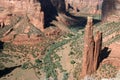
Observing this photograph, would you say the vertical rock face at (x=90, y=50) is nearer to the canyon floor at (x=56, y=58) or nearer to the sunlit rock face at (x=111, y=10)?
the canyon floor at (x=56, y=58)

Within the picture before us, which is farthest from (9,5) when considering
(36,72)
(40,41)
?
(36,72)

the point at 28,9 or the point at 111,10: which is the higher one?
the point at 28,9

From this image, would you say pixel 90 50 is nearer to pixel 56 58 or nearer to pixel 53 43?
pixel 56 58

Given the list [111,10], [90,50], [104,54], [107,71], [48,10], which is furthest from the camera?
[48,10]


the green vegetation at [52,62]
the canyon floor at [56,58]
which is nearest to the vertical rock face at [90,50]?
the canyon floor at [56,58]

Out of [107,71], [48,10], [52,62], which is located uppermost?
[48,10]

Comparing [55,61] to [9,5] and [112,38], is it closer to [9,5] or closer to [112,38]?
[112,38]

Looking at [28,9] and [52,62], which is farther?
[28,9]

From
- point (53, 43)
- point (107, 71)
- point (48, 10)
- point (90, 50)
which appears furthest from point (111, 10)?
point (90, 50)
